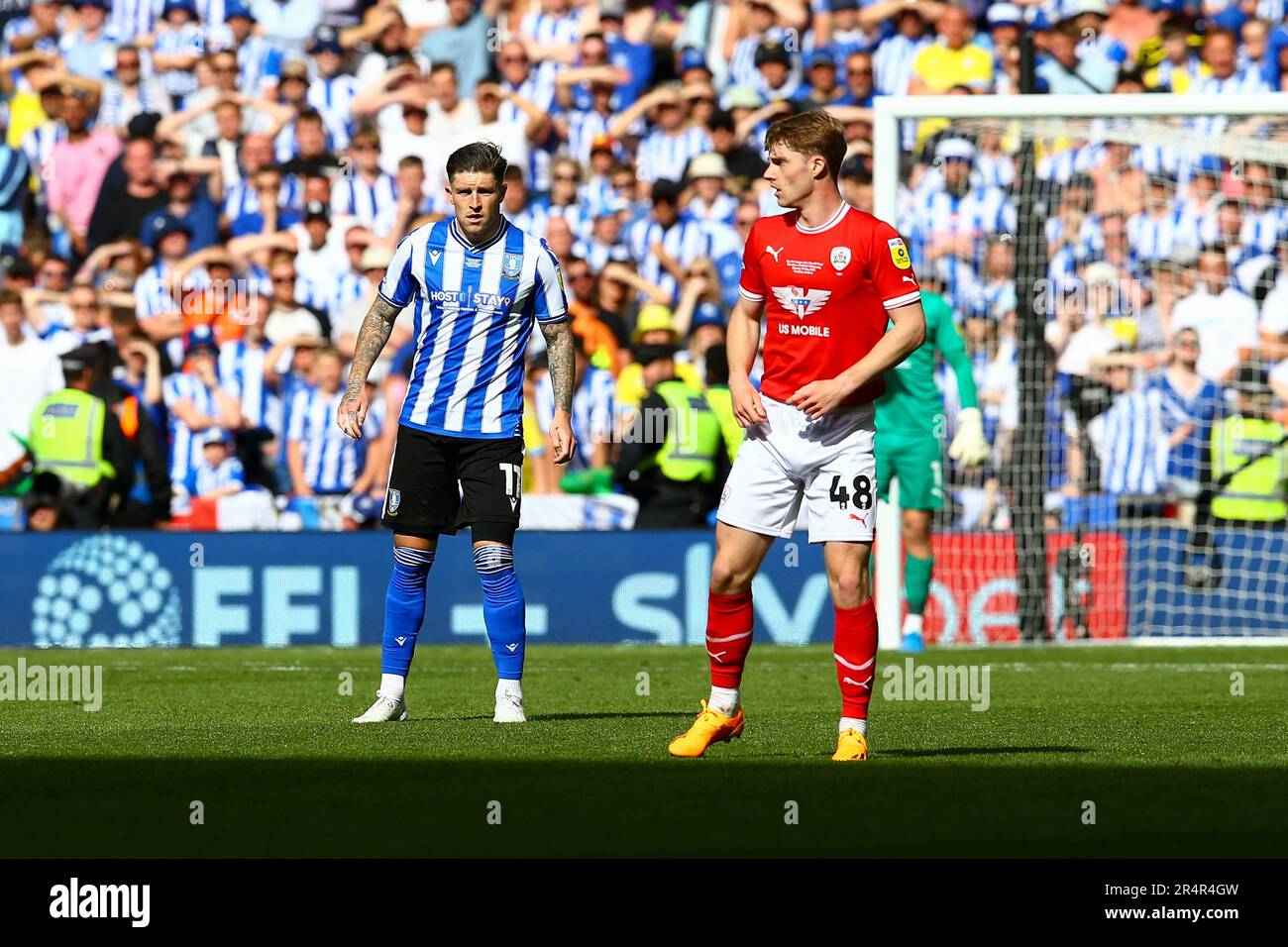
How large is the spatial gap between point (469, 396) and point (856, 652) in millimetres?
2048

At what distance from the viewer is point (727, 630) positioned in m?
7.10

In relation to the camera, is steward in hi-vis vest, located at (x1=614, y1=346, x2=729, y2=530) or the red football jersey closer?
the red football jersey

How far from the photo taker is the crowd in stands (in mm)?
14977

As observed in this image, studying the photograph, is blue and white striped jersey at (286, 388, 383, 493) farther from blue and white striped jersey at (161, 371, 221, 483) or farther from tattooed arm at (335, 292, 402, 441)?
tattooed arm at (335, 292, 402, 441)

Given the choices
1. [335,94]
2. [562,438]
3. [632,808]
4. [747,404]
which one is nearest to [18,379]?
[335,94]

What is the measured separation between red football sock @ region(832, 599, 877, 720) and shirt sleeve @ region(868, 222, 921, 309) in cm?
100

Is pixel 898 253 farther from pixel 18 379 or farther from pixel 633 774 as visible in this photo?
pixel 18 379

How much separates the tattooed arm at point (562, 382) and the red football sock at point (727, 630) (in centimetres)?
114

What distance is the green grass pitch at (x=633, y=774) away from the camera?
5328mm

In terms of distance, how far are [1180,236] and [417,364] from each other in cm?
876

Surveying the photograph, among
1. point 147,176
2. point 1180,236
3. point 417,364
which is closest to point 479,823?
point 417,364

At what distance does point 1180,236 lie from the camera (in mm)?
15414

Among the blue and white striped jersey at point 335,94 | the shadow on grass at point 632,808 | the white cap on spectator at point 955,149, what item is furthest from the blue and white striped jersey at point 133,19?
the shadow on grass at point 632,808

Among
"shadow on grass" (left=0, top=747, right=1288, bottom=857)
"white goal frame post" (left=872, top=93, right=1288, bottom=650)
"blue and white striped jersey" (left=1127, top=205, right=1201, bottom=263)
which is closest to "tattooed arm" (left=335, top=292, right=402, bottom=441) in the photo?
"shadow on grass" (left=0, top=747, right=1288, bottom=857)
